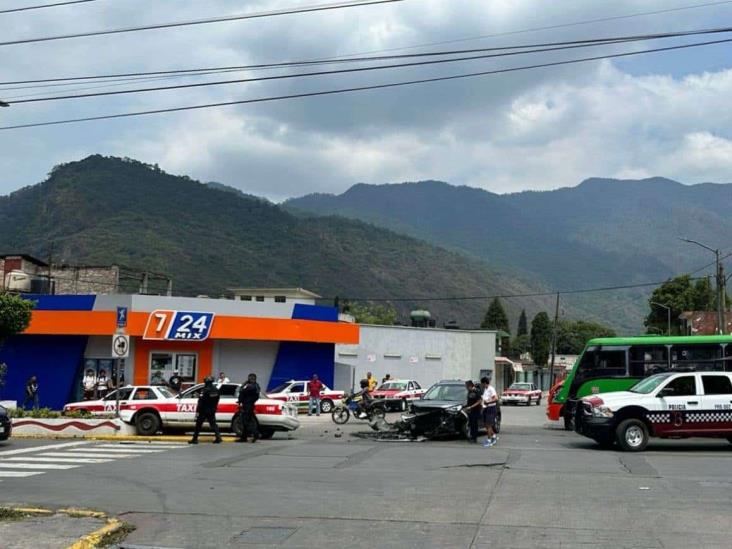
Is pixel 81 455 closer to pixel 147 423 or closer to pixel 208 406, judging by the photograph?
pixel 208 406

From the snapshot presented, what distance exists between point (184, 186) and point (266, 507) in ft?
423

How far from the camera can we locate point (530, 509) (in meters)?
10.8

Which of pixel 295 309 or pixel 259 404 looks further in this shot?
pixel 295 309

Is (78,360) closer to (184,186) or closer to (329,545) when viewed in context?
(329,545)

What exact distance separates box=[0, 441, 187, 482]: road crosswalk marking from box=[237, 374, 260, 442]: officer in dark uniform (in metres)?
1.65

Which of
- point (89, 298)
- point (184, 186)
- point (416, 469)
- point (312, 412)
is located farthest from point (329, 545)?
point (184, 186)

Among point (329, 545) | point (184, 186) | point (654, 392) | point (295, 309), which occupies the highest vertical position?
point (184, 186)

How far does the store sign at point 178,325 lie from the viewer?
3547 cm

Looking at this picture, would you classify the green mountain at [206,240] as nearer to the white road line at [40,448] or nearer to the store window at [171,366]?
the store window at [171,366]

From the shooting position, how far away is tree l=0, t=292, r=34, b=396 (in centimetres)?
2521

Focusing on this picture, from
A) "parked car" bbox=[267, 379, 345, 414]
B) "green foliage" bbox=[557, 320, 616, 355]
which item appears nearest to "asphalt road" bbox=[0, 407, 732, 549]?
"parked car" bbox=[267, 379, 345, 414]

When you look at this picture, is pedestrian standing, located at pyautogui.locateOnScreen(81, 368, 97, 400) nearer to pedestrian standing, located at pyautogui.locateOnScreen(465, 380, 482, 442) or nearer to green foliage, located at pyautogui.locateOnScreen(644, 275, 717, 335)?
pedestrian standing, located at pyautogui.locateOnScreen(465, 380, 482, 442)

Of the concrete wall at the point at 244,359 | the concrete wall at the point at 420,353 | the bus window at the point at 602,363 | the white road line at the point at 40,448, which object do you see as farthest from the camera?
the concrete wall at the point at 420,353

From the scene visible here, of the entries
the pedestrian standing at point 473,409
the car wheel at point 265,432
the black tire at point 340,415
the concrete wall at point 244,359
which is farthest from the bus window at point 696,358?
the concrete wall at point 244,359
